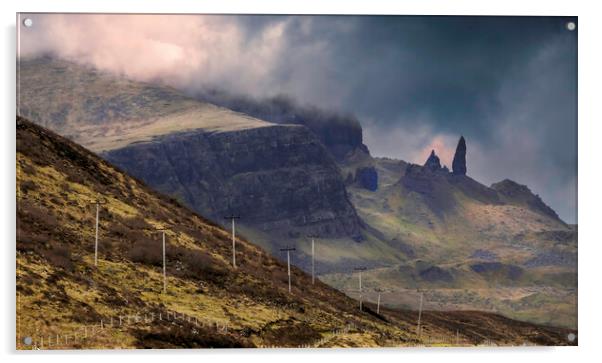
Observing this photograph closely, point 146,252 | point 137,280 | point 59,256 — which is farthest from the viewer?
point 146,252

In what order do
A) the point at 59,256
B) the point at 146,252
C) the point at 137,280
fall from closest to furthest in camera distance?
A: the point at 59,256
the point at 137,280
the point at 146,252

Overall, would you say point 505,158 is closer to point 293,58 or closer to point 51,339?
point 293,58

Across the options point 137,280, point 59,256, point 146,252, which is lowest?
point 137,280

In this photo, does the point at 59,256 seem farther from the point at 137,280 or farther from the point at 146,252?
the point at 146,252

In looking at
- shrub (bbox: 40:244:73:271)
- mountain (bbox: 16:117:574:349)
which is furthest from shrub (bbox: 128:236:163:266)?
shrub (bbox: 40:244:73:271)

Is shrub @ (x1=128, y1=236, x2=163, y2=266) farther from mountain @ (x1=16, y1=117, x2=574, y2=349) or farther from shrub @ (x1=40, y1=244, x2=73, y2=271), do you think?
shrub @ (x1=40, y1=244, x2=73, y2=271)

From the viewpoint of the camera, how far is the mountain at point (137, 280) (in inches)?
2036

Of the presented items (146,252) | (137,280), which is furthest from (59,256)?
Answer: (146,252)

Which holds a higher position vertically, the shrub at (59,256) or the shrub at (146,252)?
the shrub at (146,252)

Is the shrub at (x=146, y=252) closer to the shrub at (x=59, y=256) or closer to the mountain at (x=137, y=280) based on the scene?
the mountain at (x=137, y=280)

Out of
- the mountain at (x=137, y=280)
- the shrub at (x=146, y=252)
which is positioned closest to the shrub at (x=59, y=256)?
the mountain at (x=137, y=280)

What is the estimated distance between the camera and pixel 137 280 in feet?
224

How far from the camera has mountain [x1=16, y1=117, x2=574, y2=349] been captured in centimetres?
5172

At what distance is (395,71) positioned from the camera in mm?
96625
